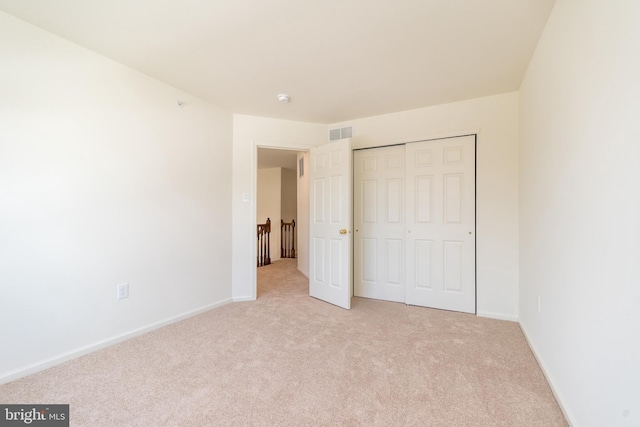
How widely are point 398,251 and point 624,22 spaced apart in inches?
105

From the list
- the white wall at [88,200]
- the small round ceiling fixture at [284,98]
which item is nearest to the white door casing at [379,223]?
the small round ceiling fixture at [284,98]

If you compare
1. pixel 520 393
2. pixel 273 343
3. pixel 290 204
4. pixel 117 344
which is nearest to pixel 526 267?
pixel 520 393

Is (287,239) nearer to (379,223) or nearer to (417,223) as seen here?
(379,223)

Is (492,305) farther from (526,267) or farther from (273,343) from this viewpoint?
(273,343)

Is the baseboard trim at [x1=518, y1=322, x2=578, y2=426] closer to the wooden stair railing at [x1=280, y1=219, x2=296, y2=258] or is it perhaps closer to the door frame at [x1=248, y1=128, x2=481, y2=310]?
the door frame at [x1=248, y1=128, x2=481, y2=310]

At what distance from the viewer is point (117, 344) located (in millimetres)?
2219

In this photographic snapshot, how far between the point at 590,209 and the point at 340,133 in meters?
2.85

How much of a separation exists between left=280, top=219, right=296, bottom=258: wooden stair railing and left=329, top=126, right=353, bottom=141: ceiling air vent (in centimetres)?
349

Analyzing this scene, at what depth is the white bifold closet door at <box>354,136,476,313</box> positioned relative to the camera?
2973 mm

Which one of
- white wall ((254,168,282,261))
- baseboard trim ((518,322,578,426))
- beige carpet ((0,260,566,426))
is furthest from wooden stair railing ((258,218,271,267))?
baseboard trim ((518,322,578,426))

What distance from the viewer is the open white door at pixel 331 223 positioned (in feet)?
10.2

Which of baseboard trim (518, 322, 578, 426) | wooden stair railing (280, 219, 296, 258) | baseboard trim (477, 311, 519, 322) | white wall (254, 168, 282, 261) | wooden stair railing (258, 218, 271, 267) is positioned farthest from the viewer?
white wall (254, 168, 282, 261)

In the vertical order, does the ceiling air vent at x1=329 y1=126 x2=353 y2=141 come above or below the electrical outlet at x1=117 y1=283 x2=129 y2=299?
above

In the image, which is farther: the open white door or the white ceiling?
the open white door
